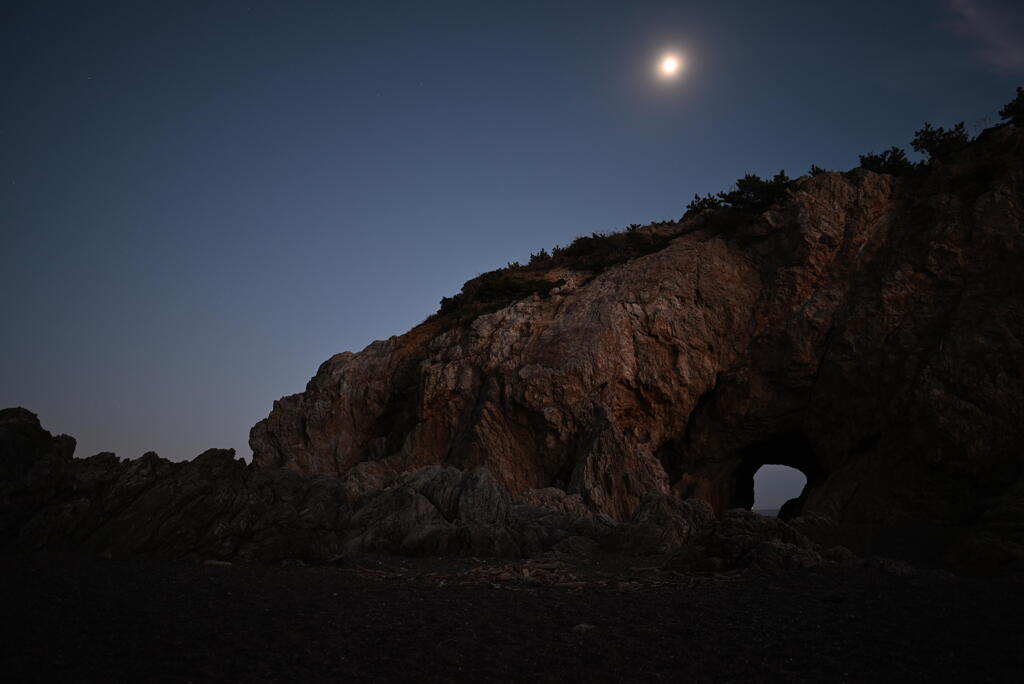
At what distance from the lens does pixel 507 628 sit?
7.26m

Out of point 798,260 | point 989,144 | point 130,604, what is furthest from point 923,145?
point 130,604

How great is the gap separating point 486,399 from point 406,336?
10033mm

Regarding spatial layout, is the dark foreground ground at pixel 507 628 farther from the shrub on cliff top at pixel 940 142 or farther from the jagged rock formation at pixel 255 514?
the shrub on cliff top at pixel 940 142

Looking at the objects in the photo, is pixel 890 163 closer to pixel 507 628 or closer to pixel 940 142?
pixel 940 142

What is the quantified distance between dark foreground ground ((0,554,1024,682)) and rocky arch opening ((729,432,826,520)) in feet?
65.8

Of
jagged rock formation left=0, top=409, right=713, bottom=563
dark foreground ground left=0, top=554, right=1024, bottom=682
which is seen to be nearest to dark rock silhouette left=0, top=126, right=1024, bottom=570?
jagged rock formation left=0, top=409, right=713, bottom=563

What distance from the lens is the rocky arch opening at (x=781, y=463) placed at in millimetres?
29562

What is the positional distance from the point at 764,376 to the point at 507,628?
24.2 metres

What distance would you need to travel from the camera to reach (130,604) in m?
7.99

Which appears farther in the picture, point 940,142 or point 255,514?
point 940,142

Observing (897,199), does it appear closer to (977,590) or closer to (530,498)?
(530,498)

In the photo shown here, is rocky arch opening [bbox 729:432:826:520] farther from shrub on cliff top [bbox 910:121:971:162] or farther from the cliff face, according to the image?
shrub on cliff top [bbox 910:121:971:162]

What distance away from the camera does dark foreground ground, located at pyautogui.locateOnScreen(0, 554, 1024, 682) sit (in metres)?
5.48

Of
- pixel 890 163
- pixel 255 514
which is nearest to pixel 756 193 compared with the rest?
pixel 890 163
